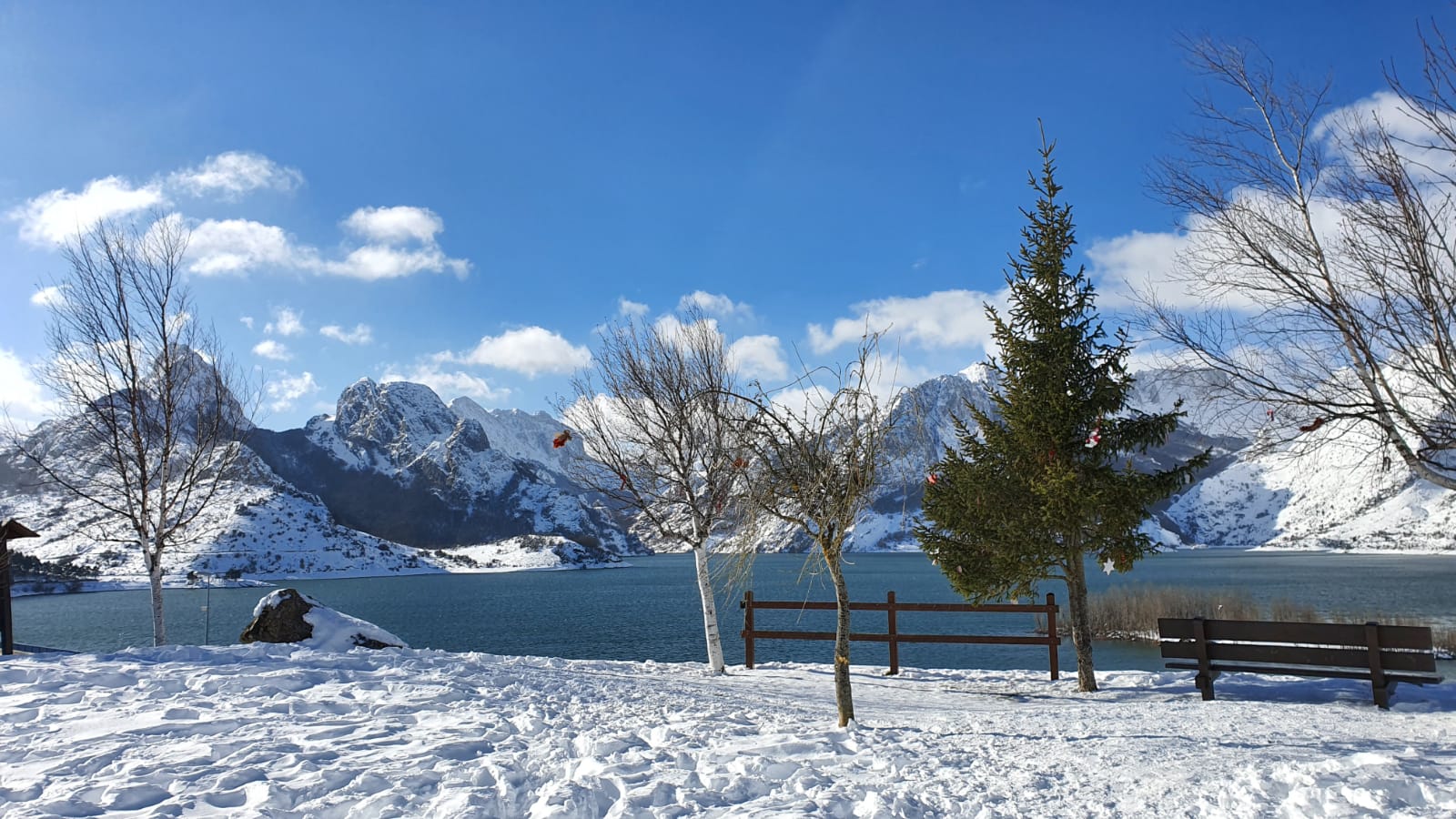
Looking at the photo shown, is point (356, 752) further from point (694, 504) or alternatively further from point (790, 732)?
point (694, 504)

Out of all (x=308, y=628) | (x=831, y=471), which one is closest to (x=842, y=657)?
(x=831, y=471)

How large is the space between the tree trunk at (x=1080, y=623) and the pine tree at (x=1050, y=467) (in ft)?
0.07

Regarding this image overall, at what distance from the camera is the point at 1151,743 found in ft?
23.2

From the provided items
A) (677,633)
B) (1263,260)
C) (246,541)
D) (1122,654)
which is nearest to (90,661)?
(1263,260)

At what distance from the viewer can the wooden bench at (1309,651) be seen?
393 inches

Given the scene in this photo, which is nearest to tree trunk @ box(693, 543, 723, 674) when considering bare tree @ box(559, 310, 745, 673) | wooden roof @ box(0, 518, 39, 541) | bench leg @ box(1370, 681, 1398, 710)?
bare tree @ box(559, 310, 745, 673)

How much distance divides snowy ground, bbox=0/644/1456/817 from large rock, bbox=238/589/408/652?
2.34m

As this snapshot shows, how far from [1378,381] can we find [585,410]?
12780mm

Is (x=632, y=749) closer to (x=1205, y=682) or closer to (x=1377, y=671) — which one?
(x=1205, y=682)

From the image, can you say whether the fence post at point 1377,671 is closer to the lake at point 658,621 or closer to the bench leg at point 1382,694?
the bench leg at point 1382,694

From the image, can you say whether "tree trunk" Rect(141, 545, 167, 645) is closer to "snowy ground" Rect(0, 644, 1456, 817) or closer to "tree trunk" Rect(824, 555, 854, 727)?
"snowy ground" Rect(0, 644, 1456, 817)

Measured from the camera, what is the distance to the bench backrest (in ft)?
32.9

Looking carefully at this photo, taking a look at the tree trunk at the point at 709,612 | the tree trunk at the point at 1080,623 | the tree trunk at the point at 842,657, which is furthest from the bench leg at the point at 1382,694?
the tree trunk at the point at 709,612

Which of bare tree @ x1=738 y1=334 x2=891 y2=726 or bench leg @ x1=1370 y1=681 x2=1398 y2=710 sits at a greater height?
bare tree @ x1=738 y1=334 x2=891 y2=726
